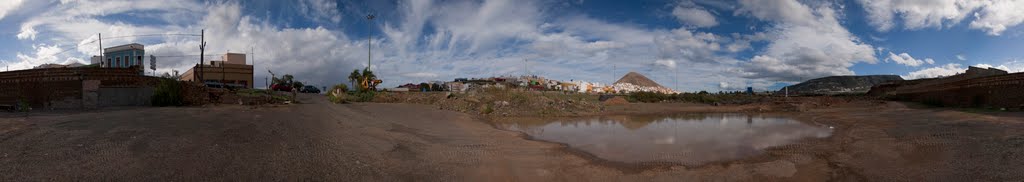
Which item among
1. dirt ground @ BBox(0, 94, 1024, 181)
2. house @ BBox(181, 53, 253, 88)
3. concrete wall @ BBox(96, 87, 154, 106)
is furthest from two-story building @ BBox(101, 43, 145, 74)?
dirt ground @ BBox(0, 94, 1024, 181)

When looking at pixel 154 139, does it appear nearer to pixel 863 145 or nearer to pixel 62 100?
pixel 863 145

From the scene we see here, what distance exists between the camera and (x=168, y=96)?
14500 millimetres

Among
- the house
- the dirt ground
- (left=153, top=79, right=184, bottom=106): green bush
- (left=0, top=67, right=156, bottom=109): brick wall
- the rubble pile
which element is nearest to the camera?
the dirt ground

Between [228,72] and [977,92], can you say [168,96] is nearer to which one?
[977,92]

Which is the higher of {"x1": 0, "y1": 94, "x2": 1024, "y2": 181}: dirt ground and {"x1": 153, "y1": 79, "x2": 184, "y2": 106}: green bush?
{"x1": 153, "y1": 79, "x2": 184, "y2": 106}: green bush

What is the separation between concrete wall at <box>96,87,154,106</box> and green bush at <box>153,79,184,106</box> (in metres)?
1.25

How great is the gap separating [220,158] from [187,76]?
50464 millimetres

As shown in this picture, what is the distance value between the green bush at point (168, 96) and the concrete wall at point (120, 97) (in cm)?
125

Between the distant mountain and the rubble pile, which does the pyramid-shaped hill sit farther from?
the rubble pile

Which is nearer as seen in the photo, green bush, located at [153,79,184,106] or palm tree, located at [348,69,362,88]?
green bush, located at [153,79,184,106]

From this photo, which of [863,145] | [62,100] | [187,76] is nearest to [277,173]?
[863,145]

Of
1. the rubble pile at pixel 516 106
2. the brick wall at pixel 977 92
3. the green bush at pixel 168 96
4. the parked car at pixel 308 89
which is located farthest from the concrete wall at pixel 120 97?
the brick wall at pixel 977 92

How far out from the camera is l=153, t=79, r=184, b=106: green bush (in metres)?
14.5

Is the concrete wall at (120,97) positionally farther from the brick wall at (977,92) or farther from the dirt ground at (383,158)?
the brick wall at (977,92)
